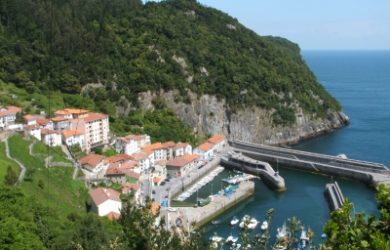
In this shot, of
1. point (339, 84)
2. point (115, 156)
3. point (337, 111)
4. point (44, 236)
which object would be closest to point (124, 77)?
point (115, 156)

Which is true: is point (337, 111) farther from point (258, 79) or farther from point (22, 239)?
point (22, 239)

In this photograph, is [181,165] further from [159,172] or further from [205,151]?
[205,151]

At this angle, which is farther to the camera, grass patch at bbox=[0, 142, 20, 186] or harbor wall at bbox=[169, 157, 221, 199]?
harbor wall at bbox=[169, 157, 221, 199]

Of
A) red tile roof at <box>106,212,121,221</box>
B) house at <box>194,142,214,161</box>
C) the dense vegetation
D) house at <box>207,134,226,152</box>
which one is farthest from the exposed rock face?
red tile roof at <box>106,212,121,221</box>

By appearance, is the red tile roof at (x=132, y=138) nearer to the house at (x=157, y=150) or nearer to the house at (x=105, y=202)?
the house at (x=157, y=150)

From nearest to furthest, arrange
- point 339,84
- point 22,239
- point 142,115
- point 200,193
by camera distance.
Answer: point 22,239, point 200,193, point 142,115, point 339,84

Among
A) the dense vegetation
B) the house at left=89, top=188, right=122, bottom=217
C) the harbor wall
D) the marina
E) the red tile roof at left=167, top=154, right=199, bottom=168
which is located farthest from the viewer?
the dense vegetation

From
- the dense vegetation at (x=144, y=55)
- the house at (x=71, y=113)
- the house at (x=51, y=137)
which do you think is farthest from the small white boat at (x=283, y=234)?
the dense vegetation at (x=144, y=55)

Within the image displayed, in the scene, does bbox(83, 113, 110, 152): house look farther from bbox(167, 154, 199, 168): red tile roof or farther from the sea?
the sea
